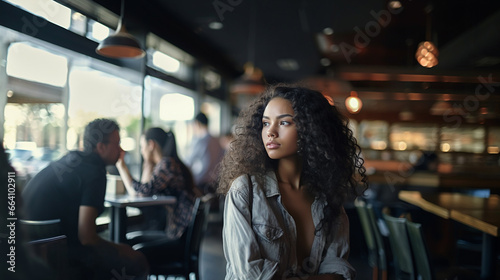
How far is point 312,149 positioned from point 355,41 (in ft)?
21.5

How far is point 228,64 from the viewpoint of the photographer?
389 inches

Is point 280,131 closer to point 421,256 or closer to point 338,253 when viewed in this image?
point 338,253

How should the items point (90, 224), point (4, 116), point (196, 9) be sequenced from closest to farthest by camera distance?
point (90, 224) → point (4, 116) → point (196, 9)

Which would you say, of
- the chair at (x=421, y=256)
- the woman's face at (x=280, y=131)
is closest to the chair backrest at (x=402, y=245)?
the chair at (x=421, y=256)

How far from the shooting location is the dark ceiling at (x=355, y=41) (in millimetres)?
5539

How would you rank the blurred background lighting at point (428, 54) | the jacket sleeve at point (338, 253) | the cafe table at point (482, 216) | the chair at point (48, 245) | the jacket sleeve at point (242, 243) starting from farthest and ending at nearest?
the blurred background lighting at point (428, 54) → the cafe table at point (482, 216) → the chair at point (48, 245) → the jacket sleeve at point (338, 253) → the jacket sleeve at point (242, 243)

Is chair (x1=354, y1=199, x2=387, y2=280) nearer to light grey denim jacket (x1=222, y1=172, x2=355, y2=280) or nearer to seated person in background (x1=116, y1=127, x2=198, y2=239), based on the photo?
seated person in background (x1=116, y1=127, x2=198, y2=239)

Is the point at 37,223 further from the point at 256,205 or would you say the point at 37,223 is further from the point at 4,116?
the point at 256,205

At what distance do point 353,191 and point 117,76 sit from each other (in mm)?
3424

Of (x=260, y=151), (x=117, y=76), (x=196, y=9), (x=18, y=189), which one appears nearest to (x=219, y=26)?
(x=196, y=9)

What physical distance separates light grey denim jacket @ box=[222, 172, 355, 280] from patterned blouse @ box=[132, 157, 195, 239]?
1.97 meters

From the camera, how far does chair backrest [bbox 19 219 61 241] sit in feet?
7.14

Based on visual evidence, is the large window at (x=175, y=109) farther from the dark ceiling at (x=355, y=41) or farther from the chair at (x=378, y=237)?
the chair at (x=378, y=237)

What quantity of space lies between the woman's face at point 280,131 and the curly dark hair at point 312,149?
0.02 meters
